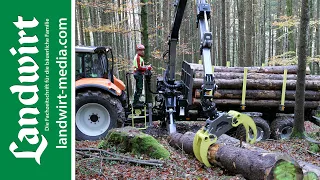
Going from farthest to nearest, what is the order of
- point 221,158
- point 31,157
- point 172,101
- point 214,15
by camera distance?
point 214,15 → point 172,101 → point 221,158 → point 31,157

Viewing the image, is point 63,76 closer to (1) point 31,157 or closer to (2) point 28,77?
(2) point 28,77

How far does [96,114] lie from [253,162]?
5.24 m

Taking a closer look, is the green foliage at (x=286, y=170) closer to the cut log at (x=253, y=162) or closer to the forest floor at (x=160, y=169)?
the cut log at (x=253, y=162)

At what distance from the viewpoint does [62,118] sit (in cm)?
331

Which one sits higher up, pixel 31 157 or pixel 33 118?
pixel 33 118

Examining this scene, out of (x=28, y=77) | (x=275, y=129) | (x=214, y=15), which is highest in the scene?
(x=214, y=15)

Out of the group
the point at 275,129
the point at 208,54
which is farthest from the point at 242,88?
the point at 208,54

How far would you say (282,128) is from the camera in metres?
9.71

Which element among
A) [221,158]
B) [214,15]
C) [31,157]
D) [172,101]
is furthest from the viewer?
[214,15]

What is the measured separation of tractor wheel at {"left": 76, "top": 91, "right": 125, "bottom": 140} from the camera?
8922 millimetres

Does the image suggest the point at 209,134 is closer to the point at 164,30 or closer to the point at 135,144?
the point at 135,144

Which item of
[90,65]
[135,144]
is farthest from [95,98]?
[135,144]

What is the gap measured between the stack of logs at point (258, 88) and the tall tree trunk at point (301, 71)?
4.28 feet

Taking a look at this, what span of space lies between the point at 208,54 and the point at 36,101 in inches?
164
